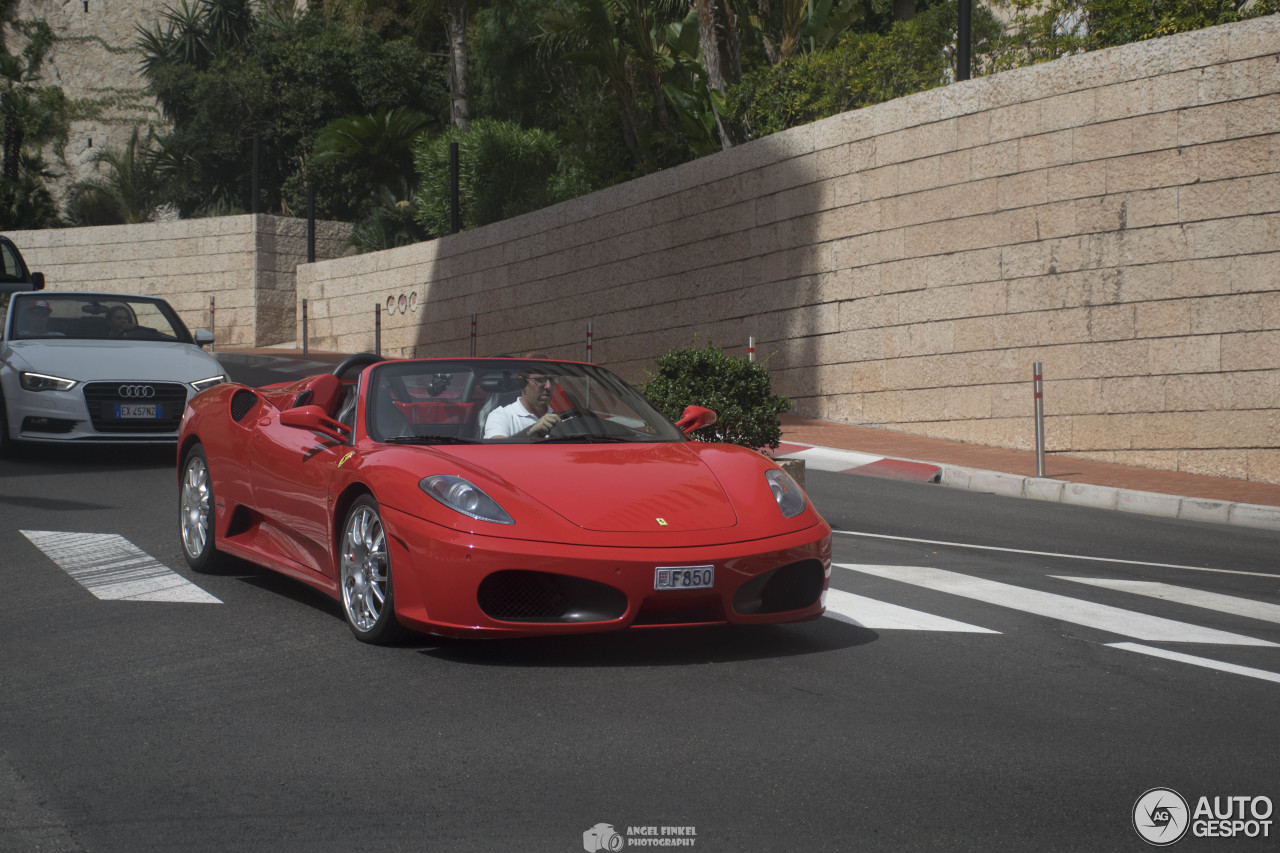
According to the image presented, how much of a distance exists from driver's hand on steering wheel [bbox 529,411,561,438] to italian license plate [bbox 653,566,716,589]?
1335mm

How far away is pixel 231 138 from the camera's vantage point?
4188cm

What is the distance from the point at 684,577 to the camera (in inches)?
198

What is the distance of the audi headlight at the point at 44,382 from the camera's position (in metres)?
11.6

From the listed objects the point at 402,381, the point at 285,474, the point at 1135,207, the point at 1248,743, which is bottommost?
the point at 1248,743

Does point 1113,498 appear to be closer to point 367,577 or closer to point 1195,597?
point 1195,597

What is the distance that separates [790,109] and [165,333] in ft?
36.9

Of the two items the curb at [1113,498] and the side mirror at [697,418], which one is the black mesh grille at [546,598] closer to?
the side mirror at [697,418]

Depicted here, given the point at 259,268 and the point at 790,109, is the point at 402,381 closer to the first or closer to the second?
the point at 790,109

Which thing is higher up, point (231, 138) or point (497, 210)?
point (231, 138)

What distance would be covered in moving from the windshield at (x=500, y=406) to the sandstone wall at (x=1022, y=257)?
8954 millimetres

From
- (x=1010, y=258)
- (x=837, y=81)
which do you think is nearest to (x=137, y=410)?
(x=1010, y=258)

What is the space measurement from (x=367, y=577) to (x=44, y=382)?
7.36 m

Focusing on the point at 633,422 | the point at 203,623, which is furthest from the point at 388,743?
the point at 633,422

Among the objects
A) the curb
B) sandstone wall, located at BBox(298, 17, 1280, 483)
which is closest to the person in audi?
the curb
